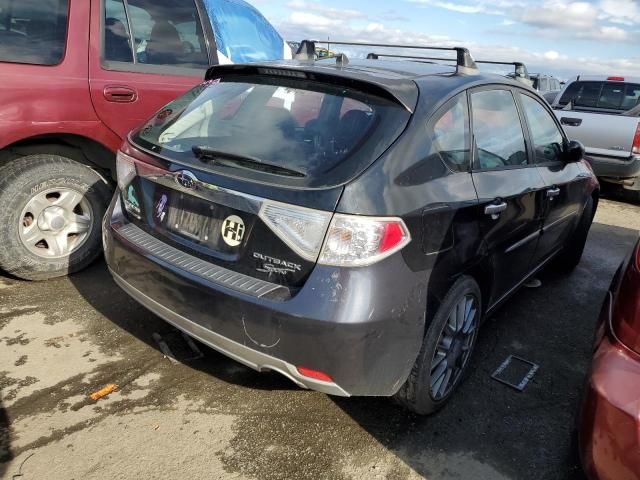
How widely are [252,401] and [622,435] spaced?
1.63m

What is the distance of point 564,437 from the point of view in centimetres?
259

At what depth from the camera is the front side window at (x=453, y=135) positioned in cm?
236

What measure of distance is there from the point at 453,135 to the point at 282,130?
0.81 metres

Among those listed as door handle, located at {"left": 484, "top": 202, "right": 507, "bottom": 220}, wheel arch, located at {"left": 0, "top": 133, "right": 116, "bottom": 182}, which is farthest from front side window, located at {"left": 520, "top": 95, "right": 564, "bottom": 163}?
wheel arch, located at {"left": 0, "top": 133, "right": 116, "bottom": 182}

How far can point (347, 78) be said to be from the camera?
7.72ft

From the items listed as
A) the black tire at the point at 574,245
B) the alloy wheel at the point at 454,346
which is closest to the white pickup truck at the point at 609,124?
the black tire at the point at 574,245

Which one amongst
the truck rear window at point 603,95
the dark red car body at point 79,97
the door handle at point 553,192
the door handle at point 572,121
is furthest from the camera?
the truck rear window at point 603,95

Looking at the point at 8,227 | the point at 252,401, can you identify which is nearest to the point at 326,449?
the point at 252,401

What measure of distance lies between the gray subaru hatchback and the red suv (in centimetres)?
92

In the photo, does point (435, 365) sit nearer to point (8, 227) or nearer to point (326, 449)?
point (326, 449)

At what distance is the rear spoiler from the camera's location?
227 centimetres

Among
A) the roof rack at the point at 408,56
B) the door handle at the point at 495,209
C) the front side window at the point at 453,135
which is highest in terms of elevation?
the roof rack at the point at 408,56

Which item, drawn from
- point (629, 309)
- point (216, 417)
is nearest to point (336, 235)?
point (629, 309)

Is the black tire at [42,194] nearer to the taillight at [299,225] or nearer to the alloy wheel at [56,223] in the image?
the alloy wheel at [56,223]
